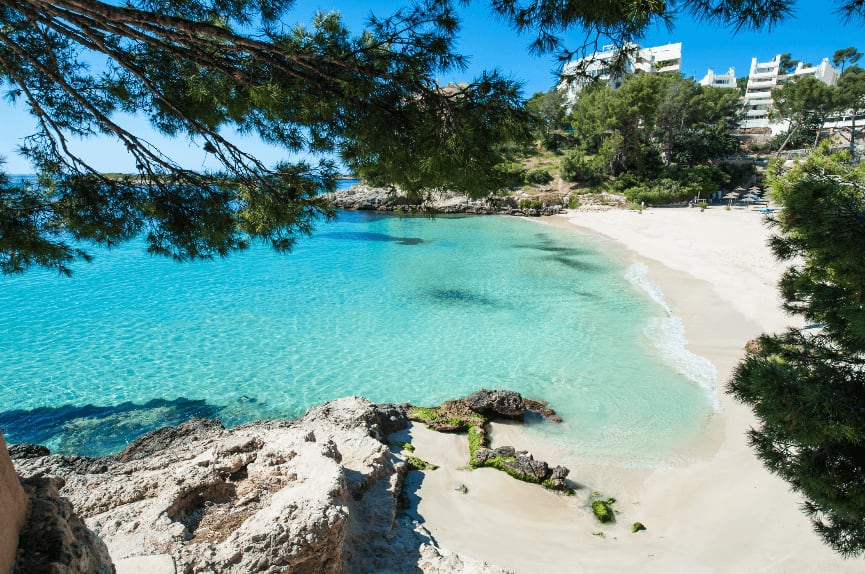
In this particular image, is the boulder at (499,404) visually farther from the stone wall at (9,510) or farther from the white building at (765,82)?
the white building at (765,82)

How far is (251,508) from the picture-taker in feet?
13.0

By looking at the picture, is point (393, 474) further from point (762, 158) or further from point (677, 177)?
point (762, 158)

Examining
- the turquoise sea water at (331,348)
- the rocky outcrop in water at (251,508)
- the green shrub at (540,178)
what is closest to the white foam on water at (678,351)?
the turquoise sea water at (331,348)

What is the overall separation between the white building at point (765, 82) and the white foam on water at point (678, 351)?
185ft

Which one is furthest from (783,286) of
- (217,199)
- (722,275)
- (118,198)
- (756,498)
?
(722,275)

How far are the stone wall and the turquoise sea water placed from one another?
276 inches

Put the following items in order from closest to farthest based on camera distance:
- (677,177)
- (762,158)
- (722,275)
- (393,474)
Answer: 1. (393,474)
2. (722,275)
3. (677,177)
4. (762,158)

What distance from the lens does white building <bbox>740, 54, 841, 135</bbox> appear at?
5953cm

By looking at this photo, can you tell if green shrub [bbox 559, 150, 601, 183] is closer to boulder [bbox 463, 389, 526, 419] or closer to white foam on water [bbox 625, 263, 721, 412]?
white foam on water [bbox 625, 263, 721, 412]

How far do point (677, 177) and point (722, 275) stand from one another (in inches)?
1031

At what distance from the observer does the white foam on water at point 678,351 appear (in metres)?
9.84

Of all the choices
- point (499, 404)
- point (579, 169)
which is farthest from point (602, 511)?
point (579, 169)

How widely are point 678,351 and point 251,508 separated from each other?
36.1ft

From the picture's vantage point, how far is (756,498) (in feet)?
20.3
